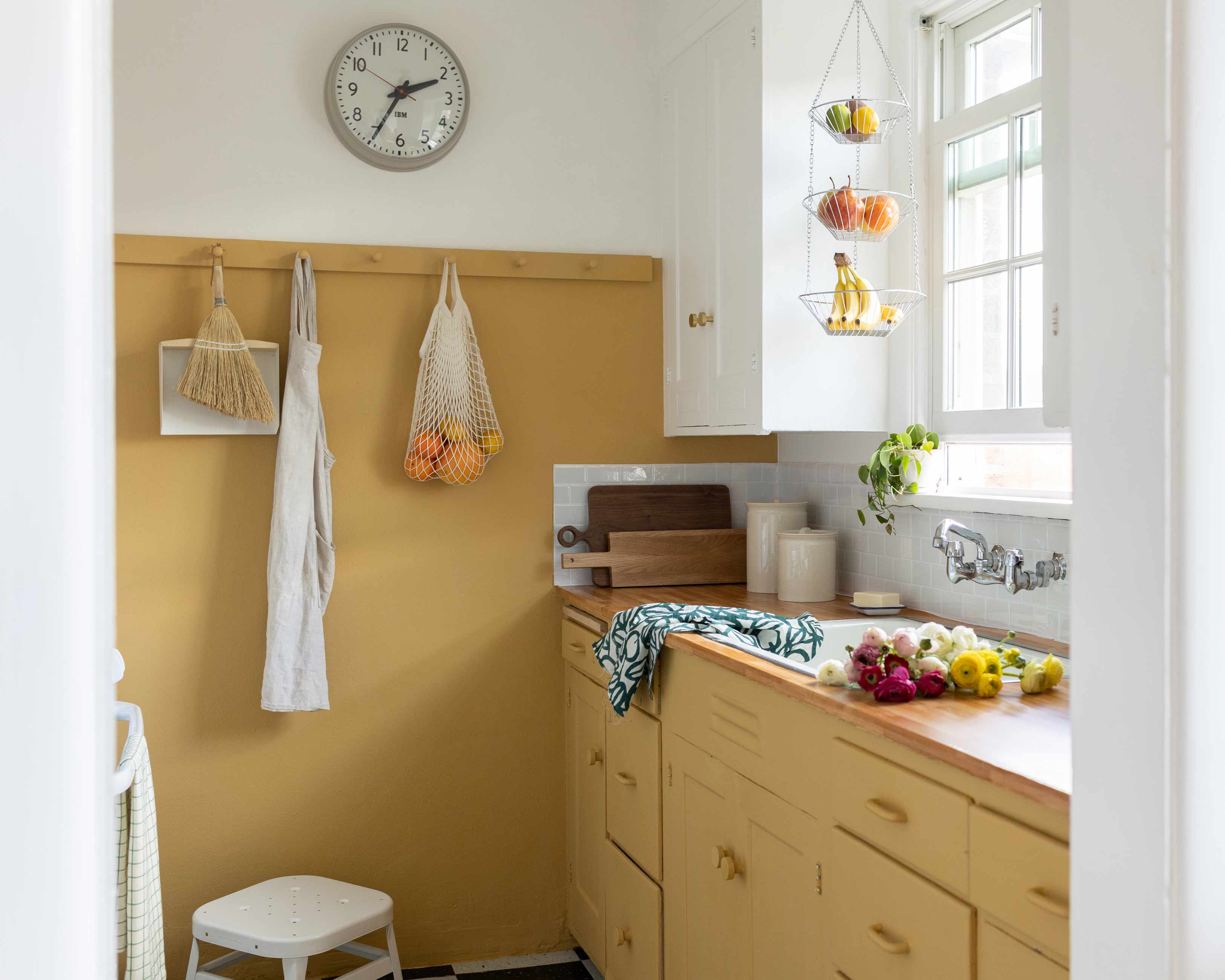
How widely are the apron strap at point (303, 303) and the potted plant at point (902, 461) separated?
152cm

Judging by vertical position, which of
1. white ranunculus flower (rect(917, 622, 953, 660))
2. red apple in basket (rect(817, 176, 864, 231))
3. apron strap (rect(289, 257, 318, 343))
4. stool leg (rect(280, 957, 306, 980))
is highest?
red apple in basket (rect(817, 176, 864, 231))

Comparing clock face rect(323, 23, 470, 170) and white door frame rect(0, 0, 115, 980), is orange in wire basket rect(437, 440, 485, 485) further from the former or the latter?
white door frame rect(0, 0, 115, 980)

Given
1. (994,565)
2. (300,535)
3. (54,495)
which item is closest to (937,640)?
(994,565)

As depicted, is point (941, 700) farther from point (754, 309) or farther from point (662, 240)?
point (662, 240)

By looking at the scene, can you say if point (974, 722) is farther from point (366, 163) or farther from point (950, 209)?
point (366, 163)

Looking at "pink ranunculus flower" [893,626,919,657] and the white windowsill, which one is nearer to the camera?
"pink ranunculus flower" [893,626,919,657]

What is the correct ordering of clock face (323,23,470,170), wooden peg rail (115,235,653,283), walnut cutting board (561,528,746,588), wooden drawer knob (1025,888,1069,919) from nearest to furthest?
wooden drawer knob (1025,888,1069,919) < wooden peg rail (115,235,653,283) < clock face (323,23,470,170) < walnut cutting board (561,528,746,588)

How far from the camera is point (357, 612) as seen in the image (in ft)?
9.64

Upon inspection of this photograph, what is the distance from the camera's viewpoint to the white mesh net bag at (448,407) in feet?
9.37

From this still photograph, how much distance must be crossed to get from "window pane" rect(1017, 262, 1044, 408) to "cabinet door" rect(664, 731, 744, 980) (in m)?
1.04

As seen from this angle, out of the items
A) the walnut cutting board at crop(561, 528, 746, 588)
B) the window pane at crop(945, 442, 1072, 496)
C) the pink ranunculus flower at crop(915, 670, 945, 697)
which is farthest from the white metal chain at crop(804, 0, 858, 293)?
the pink ranunculus flower at crop(915, 670, 945, 697)

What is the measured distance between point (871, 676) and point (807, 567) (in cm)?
112

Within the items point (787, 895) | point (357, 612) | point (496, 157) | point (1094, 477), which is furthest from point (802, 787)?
point (496, 157)

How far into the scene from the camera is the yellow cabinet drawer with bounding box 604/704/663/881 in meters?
2.40
